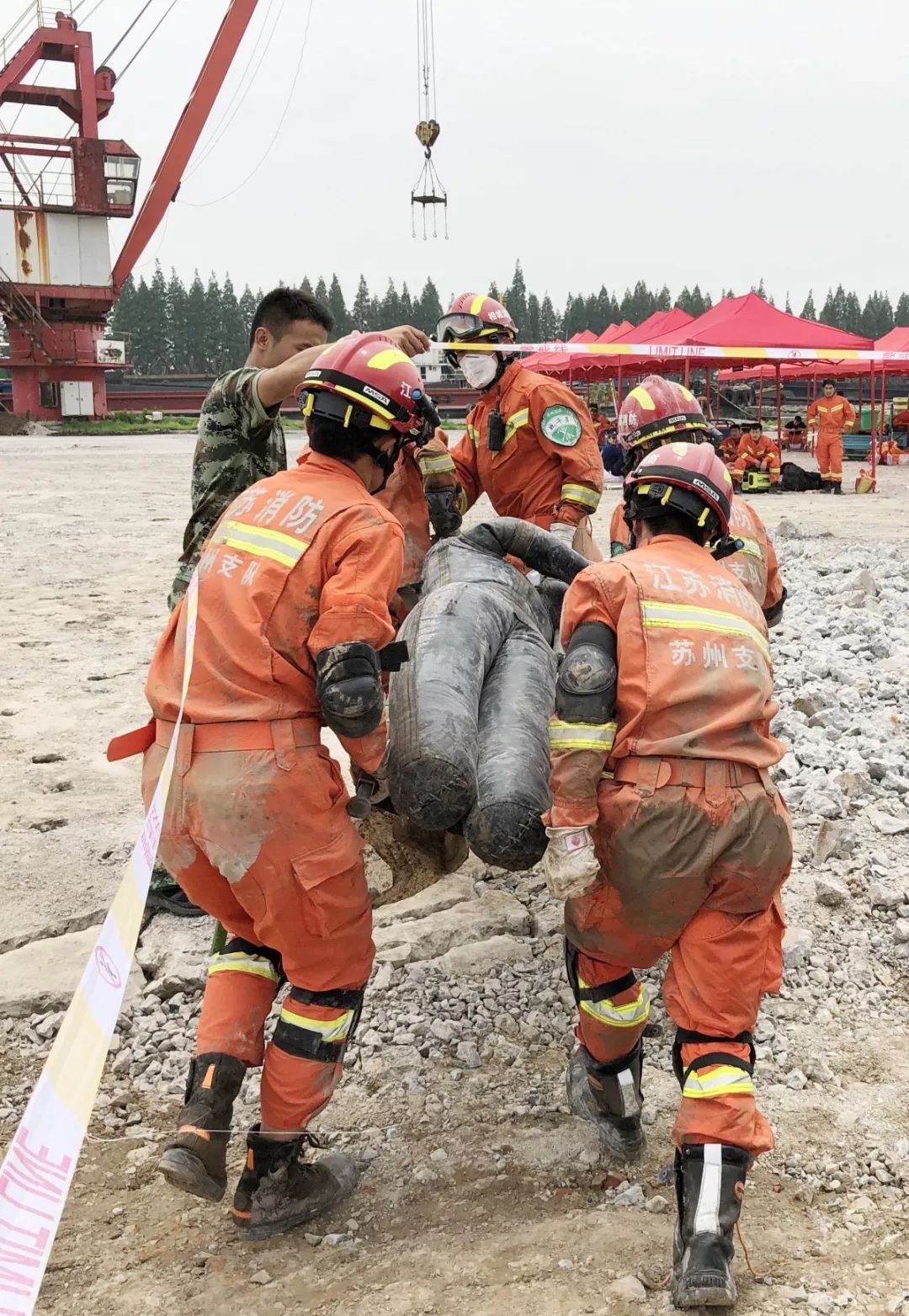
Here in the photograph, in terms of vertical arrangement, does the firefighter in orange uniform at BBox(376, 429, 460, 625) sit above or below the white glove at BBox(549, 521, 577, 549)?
above

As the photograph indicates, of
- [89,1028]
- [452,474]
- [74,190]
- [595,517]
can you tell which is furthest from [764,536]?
[74,190]

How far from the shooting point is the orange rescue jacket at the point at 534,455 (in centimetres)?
529

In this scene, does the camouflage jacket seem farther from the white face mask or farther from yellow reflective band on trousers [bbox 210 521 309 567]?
the white face mask

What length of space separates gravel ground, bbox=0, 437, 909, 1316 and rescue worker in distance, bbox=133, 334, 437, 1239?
11.1 inches

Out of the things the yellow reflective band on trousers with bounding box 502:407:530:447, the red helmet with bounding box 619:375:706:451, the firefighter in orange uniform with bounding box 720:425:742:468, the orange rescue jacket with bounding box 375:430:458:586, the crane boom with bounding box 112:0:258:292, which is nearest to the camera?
the red helmet with bounding box 619:375:706:451

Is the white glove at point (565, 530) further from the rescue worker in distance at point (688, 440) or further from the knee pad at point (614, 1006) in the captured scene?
the knee pad at point (614, 1006)

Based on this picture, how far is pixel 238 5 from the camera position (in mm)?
23922

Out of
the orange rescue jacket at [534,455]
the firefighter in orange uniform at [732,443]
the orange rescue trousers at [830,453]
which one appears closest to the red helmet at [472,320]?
the orange rescue jacket at [534,455]

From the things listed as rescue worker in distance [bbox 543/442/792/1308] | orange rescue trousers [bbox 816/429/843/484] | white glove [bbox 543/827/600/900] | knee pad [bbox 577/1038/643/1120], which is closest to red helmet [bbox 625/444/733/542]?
rescue worker in distance [bbox 543/442/792/1308]

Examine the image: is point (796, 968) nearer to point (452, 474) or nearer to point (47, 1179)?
point (452, 474)

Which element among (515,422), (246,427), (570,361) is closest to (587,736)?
(246,427)

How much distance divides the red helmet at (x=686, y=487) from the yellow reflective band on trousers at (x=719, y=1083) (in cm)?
135

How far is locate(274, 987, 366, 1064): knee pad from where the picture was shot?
2668mm

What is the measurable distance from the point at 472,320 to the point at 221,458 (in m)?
1.69
